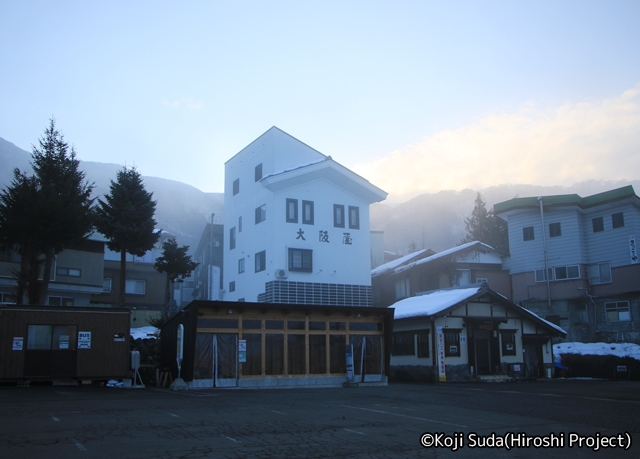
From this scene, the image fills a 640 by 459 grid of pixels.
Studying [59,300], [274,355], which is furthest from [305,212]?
[59,300]

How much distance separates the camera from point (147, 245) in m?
31.0

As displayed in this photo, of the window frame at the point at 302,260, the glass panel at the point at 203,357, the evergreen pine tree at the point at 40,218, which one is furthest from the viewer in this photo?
the window frame at the point at 302,260

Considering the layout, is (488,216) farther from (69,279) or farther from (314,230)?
(69,279)

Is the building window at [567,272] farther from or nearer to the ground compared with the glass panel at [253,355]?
farther from the ground

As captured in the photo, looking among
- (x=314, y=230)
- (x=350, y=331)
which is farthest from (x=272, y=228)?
(x=350, y=331)

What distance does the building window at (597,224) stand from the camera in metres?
40.9

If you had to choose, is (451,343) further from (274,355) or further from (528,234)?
(528,234)

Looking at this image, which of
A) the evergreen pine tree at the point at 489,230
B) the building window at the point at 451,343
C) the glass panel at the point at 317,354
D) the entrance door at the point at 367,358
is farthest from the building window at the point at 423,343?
the evergreen pine tree at the point at 489,230

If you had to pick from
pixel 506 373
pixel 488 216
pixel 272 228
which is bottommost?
pixel 506 373

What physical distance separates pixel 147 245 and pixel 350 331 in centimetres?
1238

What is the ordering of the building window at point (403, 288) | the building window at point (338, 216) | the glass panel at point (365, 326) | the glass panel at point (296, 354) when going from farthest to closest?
the building window at point (403, 288) < the building window at point (338, 216) < the glass panel at point (365, 326) < the glass panel at point (296, 354)

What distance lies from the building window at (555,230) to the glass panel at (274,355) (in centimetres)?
2665

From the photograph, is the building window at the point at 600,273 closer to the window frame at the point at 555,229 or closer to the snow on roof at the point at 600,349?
the window frame at the point at 555,229

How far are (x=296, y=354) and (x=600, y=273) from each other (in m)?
25.9
